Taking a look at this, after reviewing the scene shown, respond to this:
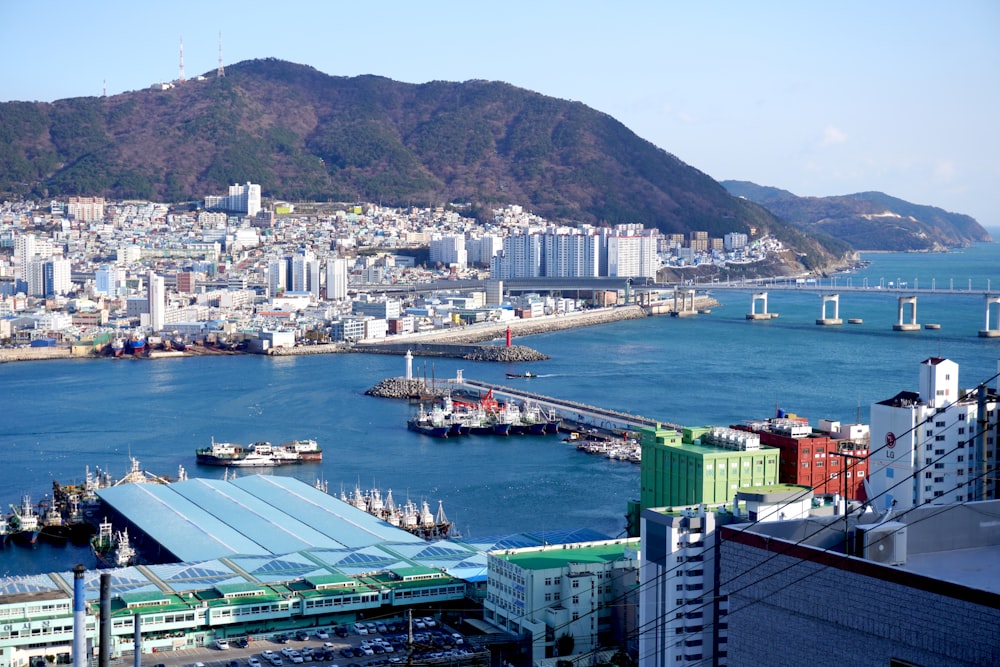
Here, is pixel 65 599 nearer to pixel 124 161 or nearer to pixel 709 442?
pixel 709 442

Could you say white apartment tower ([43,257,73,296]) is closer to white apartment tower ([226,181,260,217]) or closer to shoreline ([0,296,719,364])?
shoreline ([0,296,719,364])

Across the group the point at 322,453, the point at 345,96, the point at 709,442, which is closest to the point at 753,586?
the point at 709,442

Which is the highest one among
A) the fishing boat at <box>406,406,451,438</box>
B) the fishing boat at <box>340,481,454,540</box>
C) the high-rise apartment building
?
the high-rise apartment building

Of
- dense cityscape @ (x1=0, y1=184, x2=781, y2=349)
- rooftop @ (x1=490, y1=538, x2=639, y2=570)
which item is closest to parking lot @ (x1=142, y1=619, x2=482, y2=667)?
rooftop @ (x1=490, y1=538, x2=639, y2=570)

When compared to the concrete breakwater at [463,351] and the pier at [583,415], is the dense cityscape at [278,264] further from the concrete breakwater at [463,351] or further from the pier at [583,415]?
the pier at [583,415]

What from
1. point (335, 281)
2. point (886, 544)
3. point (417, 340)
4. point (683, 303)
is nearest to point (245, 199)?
point (335, 281)

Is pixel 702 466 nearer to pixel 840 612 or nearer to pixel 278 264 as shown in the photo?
pixel 840 612
